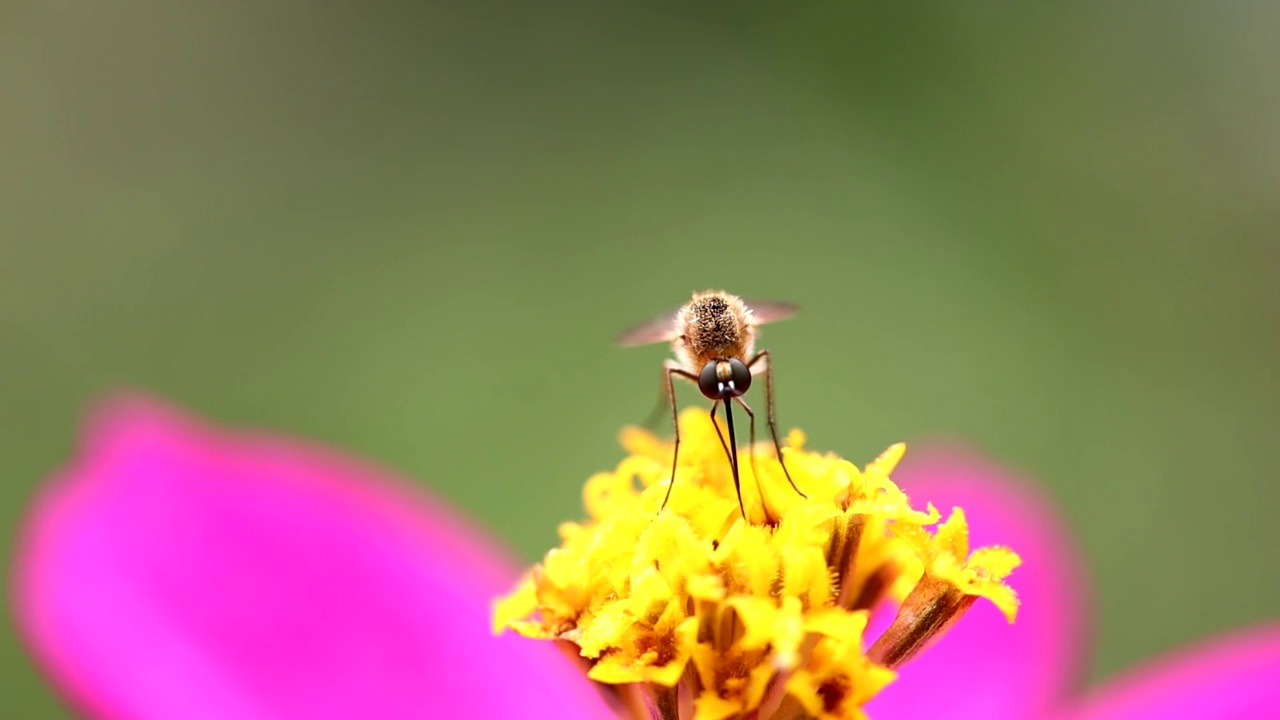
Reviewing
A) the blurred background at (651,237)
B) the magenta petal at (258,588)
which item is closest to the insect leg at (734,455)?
the magenta petal at (258,588)

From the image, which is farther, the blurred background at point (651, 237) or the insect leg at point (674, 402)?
the blurred background at point (651, 237)

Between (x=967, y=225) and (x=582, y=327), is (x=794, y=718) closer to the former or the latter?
(x=582, y=327)

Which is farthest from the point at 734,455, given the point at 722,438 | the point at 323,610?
the point at 323,610

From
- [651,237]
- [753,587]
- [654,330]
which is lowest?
[753,587]

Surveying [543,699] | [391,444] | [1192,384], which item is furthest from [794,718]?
[1192,384]

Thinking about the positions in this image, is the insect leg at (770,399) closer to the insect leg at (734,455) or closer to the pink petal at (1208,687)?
the insect leg at (734,455)

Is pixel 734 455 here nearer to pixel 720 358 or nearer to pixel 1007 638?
pixel 720 358
